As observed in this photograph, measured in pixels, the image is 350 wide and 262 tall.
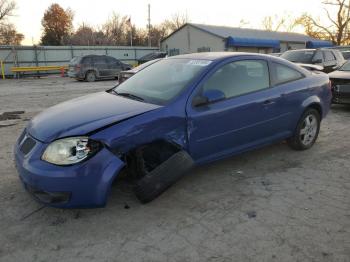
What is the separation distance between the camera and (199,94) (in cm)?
388

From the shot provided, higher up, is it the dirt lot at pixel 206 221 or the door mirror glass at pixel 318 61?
the door mirror glass at pixel 318 61

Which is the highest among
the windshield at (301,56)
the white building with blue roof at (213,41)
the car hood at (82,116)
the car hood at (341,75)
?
the white building with blue roof at (213,41)

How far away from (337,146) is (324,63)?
8124 mm

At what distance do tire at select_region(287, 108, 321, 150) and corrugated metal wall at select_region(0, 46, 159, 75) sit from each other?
2505 centimetres

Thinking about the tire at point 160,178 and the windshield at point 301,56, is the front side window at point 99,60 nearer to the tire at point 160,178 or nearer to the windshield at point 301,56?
the windshield at point 301,56

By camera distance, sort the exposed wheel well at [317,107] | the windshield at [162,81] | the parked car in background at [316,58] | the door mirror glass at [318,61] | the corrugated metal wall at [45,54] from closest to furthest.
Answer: the windshield at [162,81], the exposed wheel well at [317,107], the door mirror glass at [318,61], the parked car in background at [316,58], the corrugated metal wall at [45,54]

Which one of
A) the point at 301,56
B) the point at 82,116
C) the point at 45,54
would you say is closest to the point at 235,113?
the point at 82,116

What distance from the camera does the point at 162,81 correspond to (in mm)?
4285

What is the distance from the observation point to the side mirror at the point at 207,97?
12.6 feet

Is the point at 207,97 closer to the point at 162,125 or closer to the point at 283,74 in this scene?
the point at 162,125

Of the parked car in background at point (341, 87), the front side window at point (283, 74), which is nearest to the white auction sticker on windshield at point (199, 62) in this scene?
the front side window at point (283, 74)

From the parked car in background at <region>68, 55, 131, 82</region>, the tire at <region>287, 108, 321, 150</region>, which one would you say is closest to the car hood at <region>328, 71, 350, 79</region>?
the tire at <region>287, 108, 321, 150</region>

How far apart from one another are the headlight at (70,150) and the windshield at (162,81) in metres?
0.95

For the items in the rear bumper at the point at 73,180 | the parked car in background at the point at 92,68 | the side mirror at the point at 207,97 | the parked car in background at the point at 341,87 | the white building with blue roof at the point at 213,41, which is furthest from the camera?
the white building with blue roof at the point at 213,41
